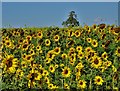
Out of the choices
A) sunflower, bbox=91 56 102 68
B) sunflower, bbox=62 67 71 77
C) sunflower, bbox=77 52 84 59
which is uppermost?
sunflower, bbox=77 52 84 59

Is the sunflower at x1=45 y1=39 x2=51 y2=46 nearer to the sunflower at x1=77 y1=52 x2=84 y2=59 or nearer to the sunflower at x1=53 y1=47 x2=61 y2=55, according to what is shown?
the sunflower at x1=53 y1=47 x2=61 y2=55

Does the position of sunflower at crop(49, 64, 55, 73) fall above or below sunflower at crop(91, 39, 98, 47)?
below

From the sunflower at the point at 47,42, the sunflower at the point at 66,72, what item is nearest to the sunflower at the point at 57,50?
the sunflower at the point at 47,42

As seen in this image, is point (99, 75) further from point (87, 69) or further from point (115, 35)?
point (115, 35)

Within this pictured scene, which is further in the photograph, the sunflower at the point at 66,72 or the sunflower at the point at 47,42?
the sunflower at the point at 47,42

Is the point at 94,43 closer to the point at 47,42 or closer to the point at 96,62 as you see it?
the point at 96,62

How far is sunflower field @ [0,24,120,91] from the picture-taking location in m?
7.89

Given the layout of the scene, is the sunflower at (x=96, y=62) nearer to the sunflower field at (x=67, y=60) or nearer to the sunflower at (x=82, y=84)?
the sunflower field at (x=67, y=60)

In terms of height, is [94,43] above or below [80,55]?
above

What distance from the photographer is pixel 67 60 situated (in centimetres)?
844

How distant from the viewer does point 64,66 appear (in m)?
8.46

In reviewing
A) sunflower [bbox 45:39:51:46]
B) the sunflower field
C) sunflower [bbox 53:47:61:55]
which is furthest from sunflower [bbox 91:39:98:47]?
sunflower [bbox 45:39:51:46]

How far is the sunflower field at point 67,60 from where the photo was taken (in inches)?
311

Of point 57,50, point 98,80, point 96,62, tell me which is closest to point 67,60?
point 57,50
